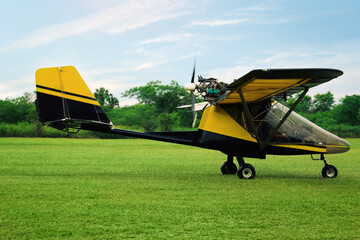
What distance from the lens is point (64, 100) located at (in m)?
10.9

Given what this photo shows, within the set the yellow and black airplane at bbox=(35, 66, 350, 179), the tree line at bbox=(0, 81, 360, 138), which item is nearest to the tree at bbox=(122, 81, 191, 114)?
the tree line at bbox=(0, 81, 360, 138)

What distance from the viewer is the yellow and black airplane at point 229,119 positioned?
35.7 feet

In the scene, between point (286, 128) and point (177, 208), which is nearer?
point (177, 208)

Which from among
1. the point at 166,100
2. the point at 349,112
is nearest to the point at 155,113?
the point at 166,100

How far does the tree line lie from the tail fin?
134ft

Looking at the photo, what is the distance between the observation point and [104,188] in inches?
360

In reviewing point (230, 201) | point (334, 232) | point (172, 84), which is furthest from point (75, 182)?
point (172, 84)

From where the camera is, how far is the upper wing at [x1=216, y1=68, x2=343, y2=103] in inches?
367

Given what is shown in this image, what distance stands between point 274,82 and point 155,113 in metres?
63.9

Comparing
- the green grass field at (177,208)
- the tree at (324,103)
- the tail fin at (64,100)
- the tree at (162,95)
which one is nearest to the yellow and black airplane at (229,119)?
the tail fin at (64,100)

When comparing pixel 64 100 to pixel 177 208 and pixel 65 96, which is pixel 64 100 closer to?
pixel 65 96

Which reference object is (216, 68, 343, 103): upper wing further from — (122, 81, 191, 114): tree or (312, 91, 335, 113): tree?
(312, 91, 335, 113): tree

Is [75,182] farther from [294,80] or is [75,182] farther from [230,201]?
[294,80]

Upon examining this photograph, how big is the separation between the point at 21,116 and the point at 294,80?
61.3 m
